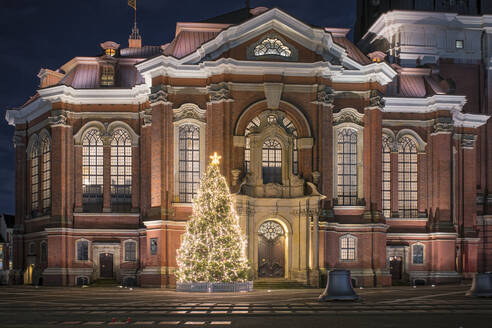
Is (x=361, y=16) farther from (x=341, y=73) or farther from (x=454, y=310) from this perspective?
(x=454, y=310)

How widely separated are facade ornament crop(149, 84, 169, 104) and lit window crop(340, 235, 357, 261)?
48.7 feet

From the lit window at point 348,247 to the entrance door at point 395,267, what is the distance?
5.68 meters

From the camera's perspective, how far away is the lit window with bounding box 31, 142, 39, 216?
183 ft

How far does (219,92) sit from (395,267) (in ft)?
60.0

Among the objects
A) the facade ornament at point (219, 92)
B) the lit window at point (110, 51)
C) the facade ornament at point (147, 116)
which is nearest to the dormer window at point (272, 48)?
the facade ornament at point (219, 92)

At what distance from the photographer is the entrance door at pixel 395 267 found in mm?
52594

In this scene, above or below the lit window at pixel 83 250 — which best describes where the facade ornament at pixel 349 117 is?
above

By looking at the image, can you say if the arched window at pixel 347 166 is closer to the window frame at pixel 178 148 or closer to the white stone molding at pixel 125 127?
the window frame at pixel 178 148

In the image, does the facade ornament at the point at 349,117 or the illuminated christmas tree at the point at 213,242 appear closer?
the illuminated christmas tree at the point at 213,242

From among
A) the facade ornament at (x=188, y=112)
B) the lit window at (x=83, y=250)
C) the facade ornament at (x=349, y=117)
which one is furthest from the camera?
the lit window at (x=83, y=250)

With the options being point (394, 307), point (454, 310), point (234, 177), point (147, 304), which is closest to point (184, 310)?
point (147, 304)

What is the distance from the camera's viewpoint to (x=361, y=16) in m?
71.5

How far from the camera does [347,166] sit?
164 feet

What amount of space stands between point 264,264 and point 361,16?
33.6m
